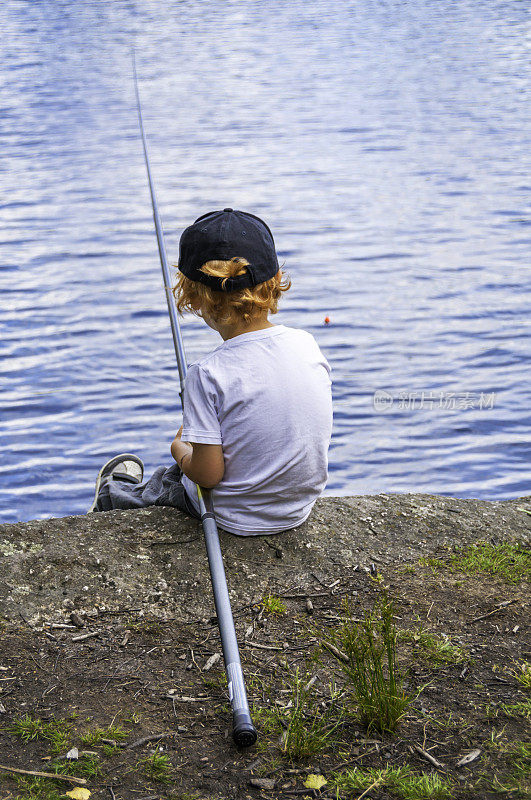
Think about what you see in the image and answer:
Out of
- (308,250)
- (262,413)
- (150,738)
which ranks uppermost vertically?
(262,413)

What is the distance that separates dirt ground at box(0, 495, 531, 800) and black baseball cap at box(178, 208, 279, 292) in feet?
2.64

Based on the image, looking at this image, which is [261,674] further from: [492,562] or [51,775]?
[492,562]

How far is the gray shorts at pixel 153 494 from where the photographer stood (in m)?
2.92

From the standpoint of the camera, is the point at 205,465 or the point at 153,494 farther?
the point at 153,494

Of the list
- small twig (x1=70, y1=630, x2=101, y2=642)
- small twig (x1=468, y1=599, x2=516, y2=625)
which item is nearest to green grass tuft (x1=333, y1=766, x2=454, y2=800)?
small twig (x1=468, y1=599, x2=516, y2=625)

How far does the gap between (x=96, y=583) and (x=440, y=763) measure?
1121 mm

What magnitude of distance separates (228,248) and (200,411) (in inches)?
→ 17.7

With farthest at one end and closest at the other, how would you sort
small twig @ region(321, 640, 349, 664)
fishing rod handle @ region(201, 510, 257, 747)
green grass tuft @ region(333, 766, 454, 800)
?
small twig @ region(321, 640, 349, 664), fishing rod handle @ region(201, 510, 257, 747), green grass tuft @ region(333, 766, 454, 800)

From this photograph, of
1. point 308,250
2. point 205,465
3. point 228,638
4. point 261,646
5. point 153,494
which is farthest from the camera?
point 308,250

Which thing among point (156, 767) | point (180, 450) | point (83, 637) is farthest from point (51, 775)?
point (180, 450)

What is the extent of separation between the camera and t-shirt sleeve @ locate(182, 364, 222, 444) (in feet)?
8.13

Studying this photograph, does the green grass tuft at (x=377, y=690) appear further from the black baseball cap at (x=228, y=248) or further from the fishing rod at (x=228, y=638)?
the black baseball cap at (x=228, y=248)

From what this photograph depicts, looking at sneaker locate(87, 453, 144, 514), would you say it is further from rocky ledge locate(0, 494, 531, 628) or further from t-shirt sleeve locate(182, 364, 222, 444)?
t-shirt sleeve locate(182, 364, 222, 444)

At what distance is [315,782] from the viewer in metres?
1.76
